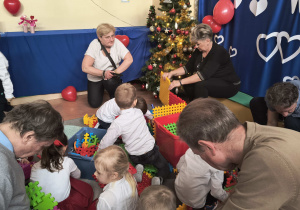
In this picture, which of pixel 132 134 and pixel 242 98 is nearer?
pixel 132 134

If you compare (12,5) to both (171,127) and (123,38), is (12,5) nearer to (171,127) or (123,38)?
(123,38)

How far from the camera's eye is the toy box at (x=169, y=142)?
251 centimetres

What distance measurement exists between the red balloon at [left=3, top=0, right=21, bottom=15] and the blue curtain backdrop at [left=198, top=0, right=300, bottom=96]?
3303 millimetres

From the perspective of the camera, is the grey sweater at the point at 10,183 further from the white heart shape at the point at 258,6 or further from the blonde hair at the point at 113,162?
the white heart shape at the point at 258,6

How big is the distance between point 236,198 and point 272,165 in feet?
0.72

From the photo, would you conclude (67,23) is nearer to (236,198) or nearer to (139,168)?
(139,168)

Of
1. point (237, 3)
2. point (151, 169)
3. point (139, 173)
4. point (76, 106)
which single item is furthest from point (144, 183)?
point (237, 3)

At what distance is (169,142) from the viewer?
102 inches

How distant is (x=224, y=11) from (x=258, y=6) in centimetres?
48

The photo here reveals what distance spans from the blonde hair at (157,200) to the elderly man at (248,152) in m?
0.42

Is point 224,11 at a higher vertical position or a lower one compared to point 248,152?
higher

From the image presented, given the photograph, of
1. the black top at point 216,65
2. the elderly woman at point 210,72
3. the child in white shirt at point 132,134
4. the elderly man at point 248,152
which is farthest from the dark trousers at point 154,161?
the black top at point 216,65

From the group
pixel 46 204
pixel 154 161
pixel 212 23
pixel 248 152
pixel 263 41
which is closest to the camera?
pixel 248 152

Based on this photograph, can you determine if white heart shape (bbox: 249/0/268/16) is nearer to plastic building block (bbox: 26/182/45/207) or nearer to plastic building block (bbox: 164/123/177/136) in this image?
plastic building block (bbox: 164/123/177/136)
